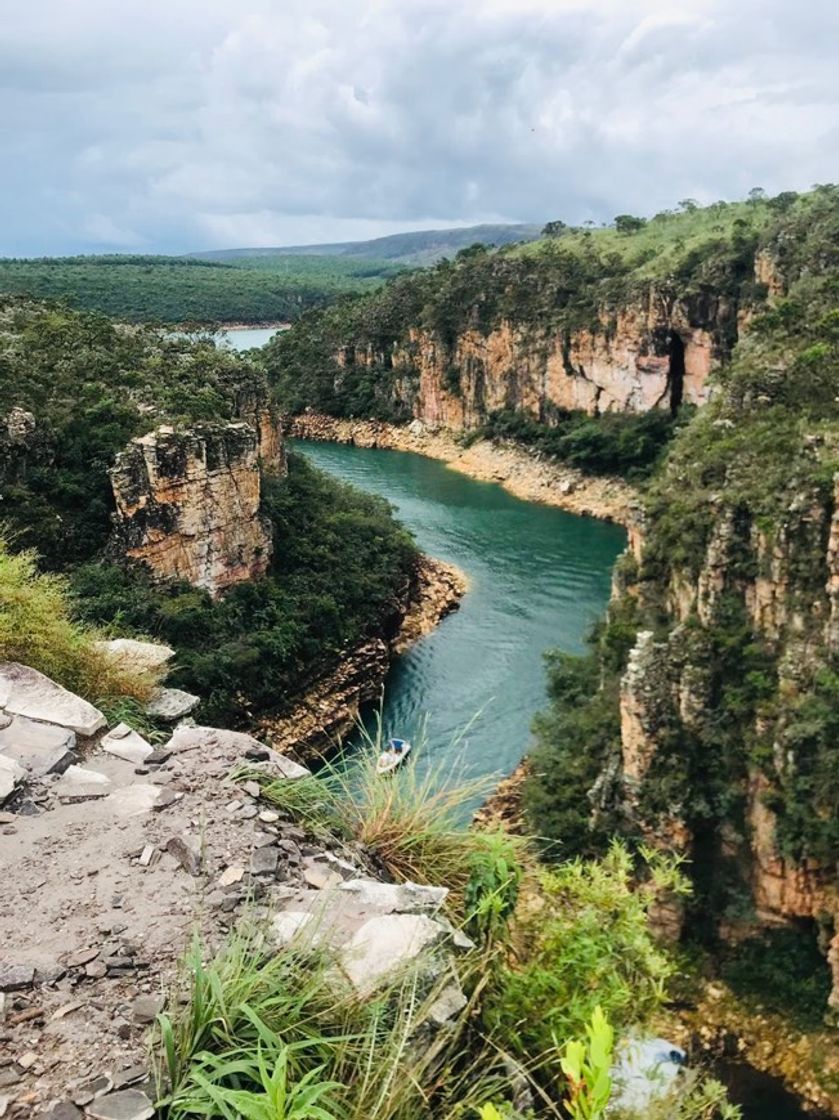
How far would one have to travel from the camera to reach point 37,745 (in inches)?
178

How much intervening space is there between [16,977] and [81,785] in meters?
1.32

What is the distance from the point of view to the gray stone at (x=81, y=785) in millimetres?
4152

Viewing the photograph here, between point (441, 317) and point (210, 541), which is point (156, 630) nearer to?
point (210, 541)

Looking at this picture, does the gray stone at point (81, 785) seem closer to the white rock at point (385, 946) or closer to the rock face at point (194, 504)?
the white rock at point (385, 946)

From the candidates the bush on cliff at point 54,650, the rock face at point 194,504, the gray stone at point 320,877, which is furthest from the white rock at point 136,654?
the rock face at point 194,504

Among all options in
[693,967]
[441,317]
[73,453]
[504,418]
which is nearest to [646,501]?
[693,967]

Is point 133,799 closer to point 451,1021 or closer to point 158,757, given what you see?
point 158,757

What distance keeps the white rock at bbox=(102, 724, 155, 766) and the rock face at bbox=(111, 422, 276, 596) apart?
1512 centimetres

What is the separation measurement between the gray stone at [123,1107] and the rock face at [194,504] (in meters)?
17.5

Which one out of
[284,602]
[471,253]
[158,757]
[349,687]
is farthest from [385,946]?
[471,253]

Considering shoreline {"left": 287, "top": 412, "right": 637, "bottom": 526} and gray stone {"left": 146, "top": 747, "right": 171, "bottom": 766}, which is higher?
gray stone {"left": 146, "top": 747, "right": 171, "bottom": 766}

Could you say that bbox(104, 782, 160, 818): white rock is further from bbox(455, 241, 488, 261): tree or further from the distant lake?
the distant lake

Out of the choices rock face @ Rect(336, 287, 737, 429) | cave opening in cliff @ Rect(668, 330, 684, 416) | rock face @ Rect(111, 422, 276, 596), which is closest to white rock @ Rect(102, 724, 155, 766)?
rock face @ Rect(111, 422, 276, 596)

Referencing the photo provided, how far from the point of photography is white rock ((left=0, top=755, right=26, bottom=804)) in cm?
408
